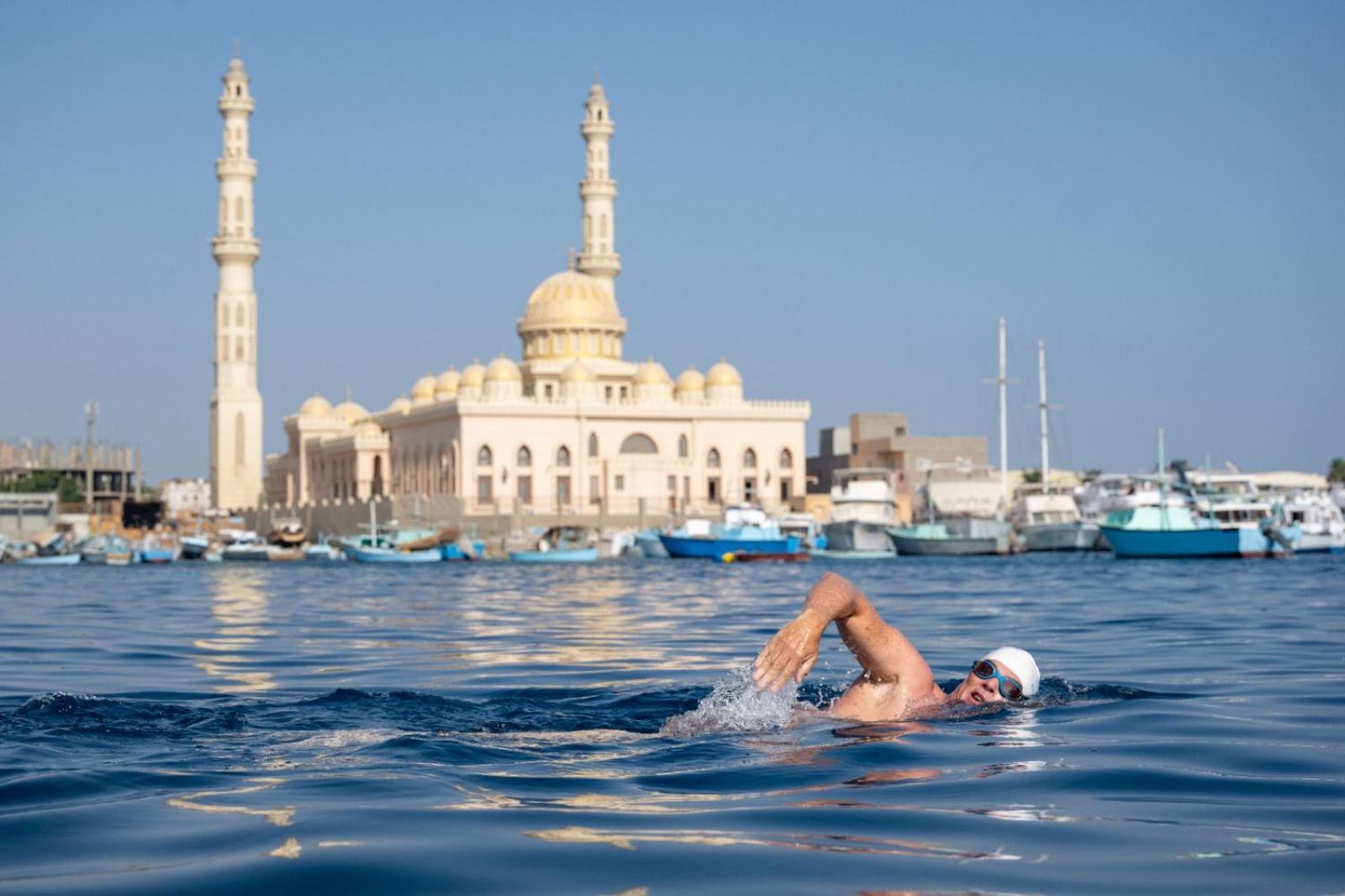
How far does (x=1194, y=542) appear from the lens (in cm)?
4869

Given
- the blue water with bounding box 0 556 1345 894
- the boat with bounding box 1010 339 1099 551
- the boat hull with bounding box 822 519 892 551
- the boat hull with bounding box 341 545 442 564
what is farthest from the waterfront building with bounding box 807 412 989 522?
the blue water with bounding box 0 556 1345 894

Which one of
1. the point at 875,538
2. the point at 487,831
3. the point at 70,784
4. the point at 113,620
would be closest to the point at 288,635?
the point at 113,620

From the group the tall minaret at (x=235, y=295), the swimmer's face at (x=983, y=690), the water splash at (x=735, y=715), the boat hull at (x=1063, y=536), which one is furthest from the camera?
the tall minaret at (x=235, y=295)

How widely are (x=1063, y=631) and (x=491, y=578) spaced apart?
24106mm

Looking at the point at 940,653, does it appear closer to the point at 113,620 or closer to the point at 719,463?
the point at 113,620

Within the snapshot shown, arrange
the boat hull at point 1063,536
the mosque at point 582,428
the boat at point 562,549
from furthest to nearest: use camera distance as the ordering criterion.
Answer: the mosque at point 582,428
the boat hull at point 1063,536
the boat at point 562,549

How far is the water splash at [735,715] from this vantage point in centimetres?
753

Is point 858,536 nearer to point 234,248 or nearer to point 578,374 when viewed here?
point 578,374

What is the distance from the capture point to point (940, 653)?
13.7 metres

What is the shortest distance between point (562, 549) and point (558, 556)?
8.11 ft

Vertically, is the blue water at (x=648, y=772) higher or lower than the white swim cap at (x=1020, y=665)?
lower

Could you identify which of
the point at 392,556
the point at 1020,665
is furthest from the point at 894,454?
the point at 1020,665

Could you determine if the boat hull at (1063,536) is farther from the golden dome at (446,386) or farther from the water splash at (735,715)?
the water splash at (735,715)

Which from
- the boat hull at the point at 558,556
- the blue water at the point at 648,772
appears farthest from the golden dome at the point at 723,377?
the blue water at the point at 648,772
